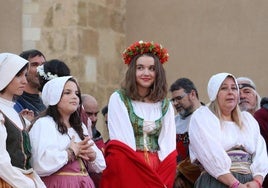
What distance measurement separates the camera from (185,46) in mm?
10039

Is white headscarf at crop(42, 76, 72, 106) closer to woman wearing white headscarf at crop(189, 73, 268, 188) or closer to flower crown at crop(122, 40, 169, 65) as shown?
flower crown at crop(122, 40, 169, 65)

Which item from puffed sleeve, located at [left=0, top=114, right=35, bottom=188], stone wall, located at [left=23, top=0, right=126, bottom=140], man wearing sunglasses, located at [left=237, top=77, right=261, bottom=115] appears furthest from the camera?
stone wall, located at [left=23, top=0, right=126, bottom=140]

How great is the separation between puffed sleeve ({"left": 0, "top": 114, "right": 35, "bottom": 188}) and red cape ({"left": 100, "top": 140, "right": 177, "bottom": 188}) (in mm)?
924

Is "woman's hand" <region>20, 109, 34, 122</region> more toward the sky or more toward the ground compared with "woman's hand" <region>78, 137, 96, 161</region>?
more toward the sky

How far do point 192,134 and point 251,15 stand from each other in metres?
3.70

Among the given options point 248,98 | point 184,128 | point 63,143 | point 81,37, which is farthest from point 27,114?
point 81,37

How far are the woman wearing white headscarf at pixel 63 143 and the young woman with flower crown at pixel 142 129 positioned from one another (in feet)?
0.55

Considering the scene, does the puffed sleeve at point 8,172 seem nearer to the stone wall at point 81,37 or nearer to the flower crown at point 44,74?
the flower crown at point 44,74

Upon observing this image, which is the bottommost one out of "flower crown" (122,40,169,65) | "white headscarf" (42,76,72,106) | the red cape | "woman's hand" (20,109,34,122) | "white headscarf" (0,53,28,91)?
the red cape

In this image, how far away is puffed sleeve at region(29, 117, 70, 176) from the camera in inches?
218

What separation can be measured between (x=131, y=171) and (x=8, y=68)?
1275 millimetres

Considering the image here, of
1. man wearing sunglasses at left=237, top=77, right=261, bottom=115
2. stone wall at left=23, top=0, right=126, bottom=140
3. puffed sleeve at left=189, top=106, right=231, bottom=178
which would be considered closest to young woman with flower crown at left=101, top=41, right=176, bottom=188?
puffed sleeve at left=189, top=106, right=231, bottom=178

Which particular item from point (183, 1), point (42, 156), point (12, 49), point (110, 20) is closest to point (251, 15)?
point (183, 1)

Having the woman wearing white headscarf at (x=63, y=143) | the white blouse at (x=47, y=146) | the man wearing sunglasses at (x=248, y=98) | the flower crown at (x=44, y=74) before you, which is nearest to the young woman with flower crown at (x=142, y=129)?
the woman wearing white headscarf at (x=63, y=143)
